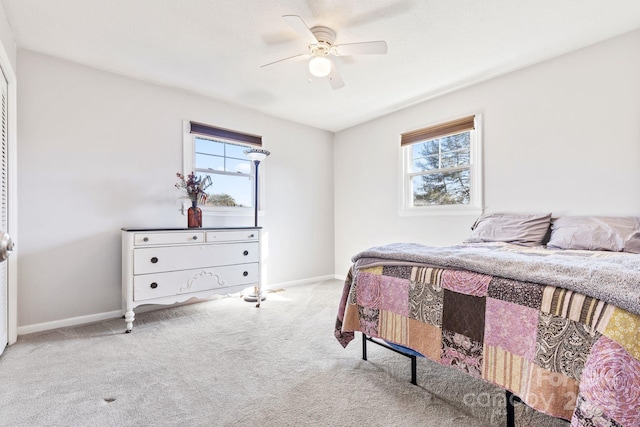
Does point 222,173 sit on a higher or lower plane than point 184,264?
higher

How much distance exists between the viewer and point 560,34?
2.35 metres

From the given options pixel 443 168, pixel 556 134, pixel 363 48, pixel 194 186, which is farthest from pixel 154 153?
pixel 556 134

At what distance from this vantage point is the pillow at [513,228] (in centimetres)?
250

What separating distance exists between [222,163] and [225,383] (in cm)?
261

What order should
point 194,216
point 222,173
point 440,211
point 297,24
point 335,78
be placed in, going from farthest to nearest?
1. point 222,173
2. point 440,211
3. point 194,216
4. point 335,78
5. point 297,24

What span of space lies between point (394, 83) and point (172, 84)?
2338 mm

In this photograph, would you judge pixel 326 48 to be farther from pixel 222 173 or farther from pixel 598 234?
pixel 598 234

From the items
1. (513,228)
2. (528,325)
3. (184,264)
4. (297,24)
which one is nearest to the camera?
(528,325)

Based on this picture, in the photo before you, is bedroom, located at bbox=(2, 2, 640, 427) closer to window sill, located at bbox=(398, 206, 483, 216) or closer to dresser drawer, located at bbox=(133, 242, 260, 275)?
window sill, located at bbox=(398, 206, 483, 216)

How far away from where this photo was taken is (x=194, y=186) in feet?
10.4

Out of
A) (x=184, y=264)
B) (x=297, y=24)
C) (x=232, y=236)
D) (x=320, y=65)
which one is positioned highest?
(x=297, y=24)

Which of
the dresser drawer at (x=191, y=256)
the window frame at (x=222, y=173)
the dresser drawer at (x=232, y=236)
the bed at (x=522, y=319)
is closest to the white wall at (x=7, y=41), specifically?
the window frame at (x=222, y=173)

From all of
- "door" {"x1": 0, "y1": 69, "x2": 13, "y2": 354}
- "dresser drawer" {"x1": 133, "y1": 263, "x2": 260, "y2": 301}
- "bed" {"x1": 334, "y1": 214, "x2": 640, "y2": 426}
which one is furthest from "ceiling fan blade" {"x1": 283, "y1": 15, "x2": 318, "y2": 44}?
"dresser drawer" {"x1": 133, "y1": 263, "x2": 260, "y2": 301}

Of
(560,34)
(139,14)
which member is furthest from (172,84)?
(560,34)
